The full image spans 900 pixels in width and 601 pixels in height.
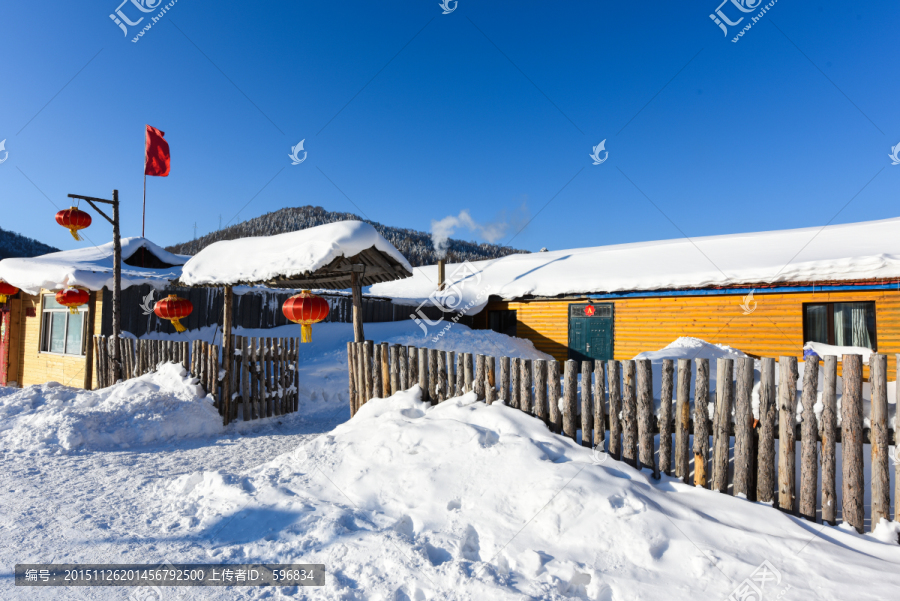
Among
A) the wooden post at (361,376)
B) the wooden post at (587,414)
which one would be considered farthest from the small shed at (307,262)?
the wooden post at (587,414)

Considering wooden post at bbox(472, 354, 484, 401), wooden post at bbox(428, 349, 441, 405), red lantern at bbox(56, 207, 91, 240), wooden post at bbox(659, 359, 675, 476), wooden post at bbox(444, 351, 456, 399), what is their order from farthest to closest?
red lantern at bbox(56, 207, 91, 240) < wooden post at bbox(428, 349, 441, 405) < wooden post at bbox(444, 351, 456, 399) < wooden post at bbox(472, 354, 484, 401) < wooden post at bbox(659, 359, 675, 476)

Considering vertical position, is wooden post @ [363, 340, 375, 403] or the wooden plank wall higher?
the wooden plank wall

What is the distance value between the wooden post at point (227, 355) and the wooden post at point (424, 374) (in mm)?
4329

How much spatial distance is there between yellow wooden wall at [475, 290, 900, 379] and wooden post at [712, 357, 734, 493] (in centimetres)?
977

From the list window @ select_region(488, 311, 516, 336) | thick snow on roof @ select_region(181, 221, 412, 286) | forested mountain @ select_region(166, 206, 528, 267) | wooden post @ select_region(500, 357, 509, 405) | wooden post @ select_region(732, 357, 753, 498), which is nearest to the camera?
wooden post @ select_region(732, 357, 753, 498)

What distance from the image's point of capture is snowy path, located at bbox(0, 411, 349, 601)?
3264 millimetres

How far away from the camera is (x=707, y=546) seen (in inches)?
115

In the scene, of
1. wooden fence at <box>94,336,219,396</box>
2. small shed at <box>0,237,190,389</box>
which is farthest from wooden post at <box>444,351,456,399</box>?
small shed at <box>0,237,190,389</box>

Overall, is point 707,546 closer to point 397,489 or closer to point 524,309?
point 397,489

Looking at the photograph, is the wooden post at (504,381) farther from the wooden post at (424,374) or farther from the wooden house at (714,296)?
the wooden house at (714,296)

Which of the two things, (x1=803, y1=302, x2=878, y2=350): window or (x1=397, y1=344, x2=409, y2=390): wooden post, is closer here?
(x1=397, y1=344, x2=409, y2=390): wooden post

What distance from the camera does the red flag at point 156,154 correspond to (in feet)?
34.2

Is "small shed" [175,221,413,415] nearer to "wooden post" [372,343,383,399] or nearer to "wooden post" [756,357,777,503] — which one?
"wooden post" [372,343,383,399]

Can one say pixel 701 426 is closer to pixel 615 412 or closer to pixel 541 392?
pixel 615 412
